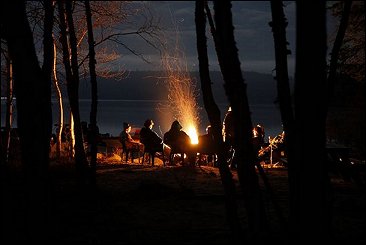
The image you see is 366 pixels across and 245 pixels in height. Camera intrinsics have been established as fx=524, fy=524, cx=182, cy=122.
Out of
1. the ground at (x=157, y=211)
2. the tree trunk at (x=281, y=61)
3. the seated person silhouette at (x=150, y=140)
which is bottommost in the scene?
the ground at (x=157, y=211)

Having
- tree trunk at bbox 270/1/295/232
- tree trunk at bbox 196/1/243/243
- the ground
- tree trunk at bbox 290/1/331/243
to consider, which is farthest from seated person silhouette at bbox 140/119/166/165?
tree trunk at bbox 290/1/331/243

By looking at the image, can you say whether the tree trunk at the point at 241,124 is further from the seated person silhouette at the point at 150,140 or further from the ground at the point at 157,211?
the seated person silhouette at the point at 150,140

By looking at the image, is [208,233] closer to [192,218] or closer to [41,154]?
[192,218]

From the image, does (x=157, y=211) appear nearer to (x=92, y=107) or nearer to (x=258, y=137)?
(x=92, y=107)

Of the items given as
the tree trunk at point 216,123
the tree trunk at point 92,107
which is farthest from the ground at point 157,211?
the tree trunk at point 216,123

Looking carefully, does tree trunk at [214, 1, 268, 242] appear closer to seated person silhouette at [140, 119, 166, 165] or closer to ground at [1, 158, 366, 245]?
ground at [1, 158, 366, 245]

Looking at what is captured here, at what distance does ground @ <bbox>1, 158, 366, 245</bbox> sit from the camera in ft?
21.4

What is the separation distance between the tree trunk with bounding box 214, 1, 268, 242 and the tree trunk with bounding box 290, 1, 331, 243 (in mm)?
750

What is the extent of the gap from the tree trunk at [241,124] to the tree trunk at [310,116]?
75 centimetres

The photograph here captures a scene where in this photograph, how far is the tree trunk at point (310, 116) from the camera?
163 inches

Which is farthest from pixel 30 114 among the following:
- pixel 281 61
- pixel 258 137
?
pixel 258 137

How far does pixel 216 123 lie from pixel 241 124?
92cm

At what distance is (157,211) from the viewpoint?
813 centimetres

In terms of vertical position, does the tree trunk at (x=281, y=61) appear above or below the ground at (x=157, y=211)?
above
